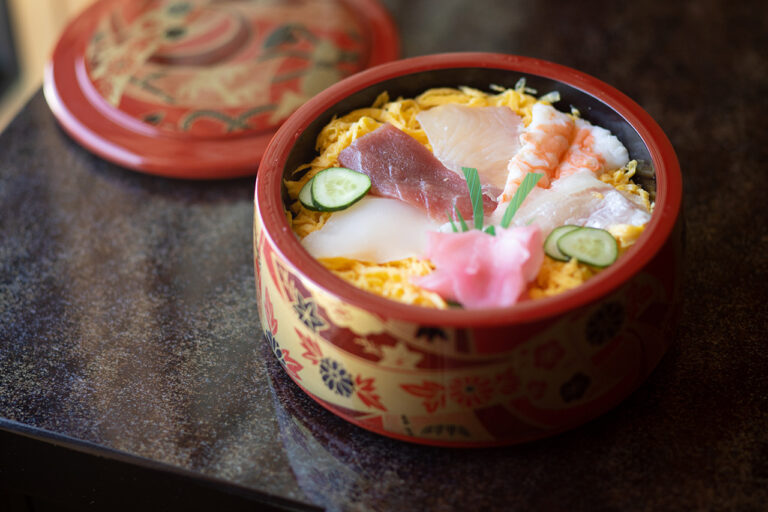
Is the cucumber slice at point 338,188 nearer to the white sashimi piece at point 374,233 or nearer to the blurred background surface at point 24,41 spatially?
the white sashimi piece at point 374,233

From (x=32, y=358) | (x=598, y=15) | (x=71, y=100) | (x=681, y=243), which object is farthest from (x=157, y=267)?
(x=598, y=15)

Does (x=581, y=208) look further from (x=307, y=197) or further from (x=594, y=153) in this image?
(x=307, y=197)

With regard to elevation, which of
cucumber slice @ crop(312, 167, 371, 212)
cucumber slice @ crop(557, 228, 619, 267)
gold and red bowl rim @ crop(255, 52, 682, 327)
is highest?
gold and red bowl rim @ crop(255, 52, 682, 327)

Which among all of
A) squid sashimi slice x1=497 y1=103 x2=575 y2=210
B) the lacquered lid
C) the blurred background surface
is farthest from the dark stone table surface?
the blurred background surface

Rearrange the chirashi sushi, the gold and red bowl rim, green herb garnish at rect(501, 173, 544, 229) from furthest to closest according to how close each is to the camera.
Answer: green herb garnish at rect(501, 173, 544, 229), the chirashi sushi, the gold and red bowl rim

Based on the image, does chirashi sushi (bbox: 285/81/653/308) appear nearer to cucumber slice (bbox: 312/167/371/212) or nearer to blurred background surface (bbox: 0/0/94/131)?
cucumber slice (bbox: 312/167/371/212)

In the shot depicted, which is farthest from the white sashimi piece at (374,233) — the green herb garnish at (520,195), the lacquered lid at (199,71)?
the lacquered lid at (199,71)

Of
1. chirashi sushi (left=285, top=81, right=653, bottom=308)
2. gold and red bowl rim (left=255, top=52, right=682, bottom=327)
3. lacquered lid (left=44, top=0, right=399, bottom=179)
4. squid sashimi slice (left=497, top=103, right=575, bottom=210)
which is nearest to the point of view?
gold and red bowl rim (left=255, top=52, right=682, bottom=327)
